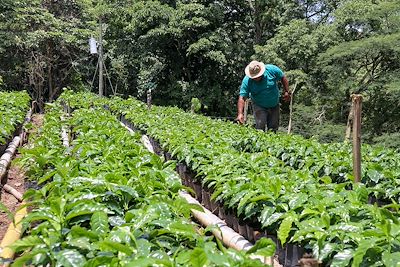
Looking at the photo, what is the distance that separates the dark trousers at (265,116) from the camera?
778 cm

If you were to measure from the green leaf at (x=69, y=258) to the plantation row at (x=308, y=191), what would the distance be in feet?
4.05

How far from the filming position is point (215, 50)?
68.1 feet

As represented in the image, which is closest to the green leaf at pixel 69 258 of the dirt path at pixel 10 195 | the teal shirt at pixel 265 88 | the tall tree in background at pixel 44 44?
the dirt path at pixel 10 195

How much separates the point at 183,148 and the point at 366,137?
48.6ft

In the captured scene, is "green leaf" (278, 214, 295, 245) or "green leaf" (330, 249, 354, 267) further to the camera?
"green leaf" (278, 214, 295, 245)

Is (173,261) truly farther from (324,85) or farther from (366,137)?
(324,85)

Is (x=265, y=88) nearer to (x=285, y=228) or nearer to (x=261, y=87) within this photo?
(x=261, y=87)

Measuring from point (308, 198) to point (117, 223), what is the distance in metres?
1.33

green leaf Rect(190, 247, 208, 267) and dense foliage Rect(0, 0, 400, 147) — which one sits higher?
dense foliage Rect(0, 0, 400, 147)

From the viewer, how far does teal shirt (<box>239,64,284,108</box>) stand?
748 cm

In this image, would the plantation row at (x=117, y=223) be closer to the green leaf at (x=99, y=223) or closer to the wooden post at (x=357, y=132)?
the green leaf at (x=99, y=223)

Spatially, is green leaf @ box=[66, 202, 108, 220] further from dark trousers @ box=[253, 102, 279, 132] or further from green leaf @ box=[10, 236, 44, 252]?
dark trousers @ box=[253, 102, 279, 132]

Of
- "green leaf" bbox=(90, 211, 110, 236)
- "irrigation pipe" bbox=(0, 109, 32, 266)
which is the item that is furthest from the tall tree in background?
"green leaf" bbox=(90, 211, 110, 236)

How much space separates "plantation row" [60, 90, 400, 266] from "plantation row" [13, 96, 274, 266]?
55cm
